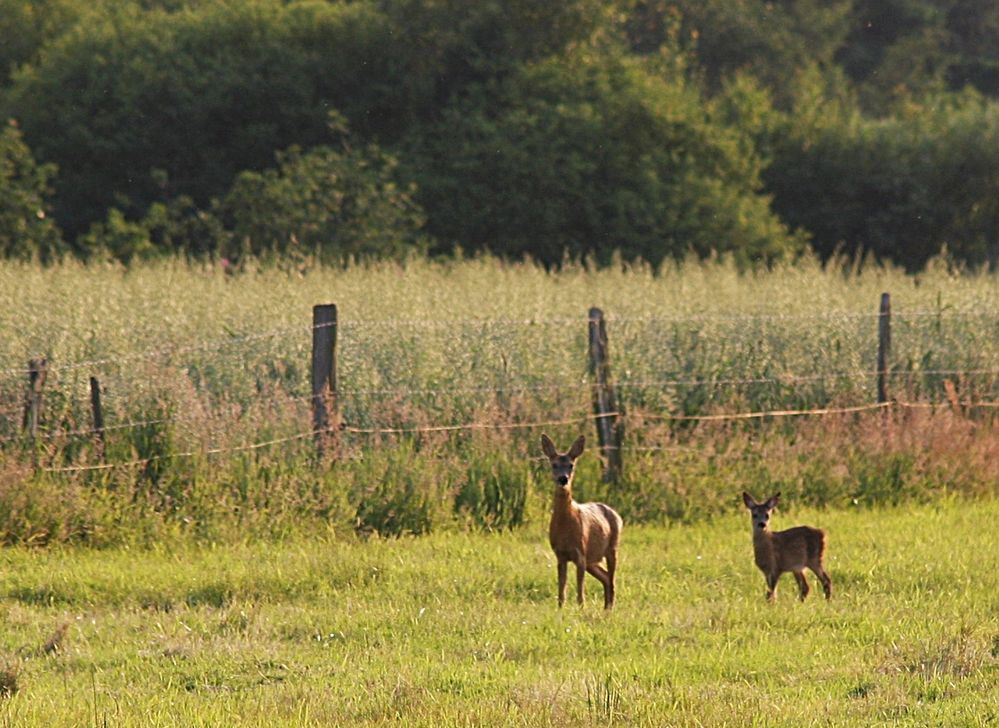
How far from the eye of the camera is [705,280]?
→ 70.4 ft

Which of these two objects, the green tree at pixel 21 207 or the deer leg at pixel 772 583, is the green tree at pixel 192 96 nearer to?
the green tree at pixel 21 207

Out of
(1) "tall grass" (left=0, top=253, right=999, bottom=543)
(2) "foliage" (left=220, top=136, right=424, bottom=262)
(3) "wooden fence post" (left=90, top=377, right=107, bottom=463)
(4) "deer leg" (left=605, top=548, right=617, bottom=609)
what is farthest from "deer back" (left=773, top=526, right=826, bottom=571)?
(2) "foliage" (left=220, top=136, right=424, bottom=262)

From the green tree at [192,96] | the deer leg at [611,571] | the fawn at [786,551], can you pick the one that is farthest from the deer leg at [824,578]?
the green tree at [192,96]

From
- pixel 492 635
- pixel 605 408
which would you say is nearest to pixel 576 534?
pixel 492 635

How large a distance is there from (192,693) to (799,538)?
4135mm

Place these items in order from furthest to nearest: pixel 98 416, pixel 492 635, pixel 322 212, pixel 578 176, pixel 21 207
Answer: pixel 578 176, pixel 21 207, pixel 322 212, pixel 98 416, pixel 492 635

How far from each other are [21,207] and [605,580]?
1715 centimetres

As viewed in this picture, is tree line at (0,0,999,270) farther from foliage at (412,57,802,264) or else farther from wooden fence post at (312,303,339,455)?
wooden fence post at (312,303,339,455)

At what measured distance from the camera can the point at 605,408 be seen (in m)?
14.7

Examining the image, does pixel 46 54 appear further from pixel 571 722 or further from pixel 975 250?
pixel 571 722

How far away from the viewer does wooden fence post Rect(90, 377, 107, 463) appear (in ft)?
43.7

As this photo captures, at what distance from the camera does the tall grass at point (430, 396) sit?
43.3 feet

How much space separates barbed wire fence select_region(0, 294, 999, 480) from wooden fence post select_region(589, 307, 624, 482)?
1 cm

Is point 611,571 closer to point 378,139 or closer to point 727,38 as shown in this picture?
point 378,139
